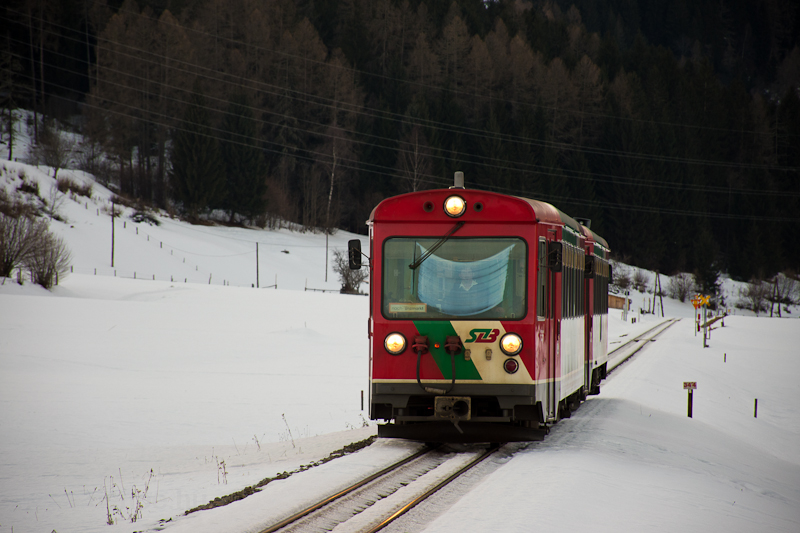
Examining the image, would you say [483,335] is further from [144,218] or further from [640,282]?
[640,282]

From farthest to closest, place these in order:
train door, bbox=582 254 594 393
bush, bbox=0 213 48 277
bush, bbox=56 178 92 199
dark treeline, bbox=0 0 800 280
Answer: dark treeline, bbox=0 0 800 280 → bush, bbox=56 178 92 199 → bush, bbox=0 213 48 277 → train door, bbox=582 254 594 393

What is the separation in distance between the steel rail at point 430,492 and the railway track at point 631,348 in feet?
60.8

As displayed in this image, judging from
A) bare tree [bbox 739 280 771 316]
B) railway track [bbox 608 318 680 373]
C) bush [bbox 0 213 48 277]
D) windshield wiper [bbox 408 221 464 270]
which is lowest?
railway track [bbox 608 318 680 373]

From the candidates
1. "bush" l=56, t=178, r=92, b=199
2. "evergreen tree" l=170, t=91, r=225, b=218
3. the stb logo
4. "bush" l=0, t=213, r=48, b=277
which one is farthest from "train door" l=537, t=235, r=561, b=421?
"evergreen tree" l=170, t=91, r=225, b=218

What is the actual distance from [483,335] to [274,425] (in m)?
9.45

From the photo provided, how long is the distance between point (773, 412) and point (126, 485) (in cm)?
2560

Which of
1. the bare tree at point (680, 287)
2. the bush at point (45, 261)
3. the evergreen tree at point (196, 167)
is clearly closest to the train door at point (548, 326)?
the bush at point (45, 261)

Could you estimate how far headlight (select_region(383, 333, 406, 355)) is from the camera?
35.2ft

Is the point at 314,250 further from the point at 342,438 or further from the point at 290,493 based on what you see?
the point at 290,493

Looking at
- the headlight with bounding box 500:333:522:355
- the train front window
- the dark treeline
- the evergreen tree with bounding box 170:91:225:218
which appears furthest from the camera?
the dark treeline

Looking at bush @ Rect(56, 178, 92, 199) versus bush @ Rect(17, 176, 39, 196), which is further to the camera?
bush @ Rect(56, 178, 92, 199)

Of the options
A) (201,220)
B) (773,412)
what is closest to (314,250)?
(201,220)

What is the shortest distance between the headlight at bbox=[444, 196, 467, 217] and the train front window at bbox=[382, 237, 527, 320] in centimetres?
35

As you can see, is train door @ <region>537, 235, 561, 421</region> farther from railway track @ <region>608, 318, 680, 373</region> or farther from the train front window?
railway track @ <region>608, 318, 680, 373</region>
